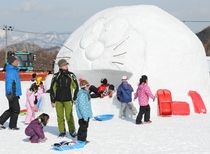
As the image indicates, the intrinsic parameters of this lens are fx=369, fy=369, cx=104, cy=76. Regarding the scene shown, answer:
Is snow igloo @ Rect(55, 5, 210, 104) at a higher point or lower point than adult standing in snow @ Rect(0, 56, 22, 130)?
higher

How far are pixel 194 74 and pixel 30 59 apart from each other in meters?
19.7

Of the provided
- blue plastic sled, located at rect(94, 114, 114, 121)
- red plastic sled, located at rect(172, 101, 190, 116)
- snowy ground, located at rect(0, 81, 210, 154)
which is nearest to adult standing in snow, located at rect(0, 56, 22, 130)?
snowy ground, located at rect(0, 81, 210, 154)

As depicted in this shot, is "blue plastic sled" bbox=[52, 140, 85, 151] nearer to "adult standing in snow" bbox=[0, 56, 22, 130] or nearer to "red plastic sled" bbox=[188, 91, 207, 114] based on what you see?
"adult standing in snow" bbox=[0, 56, 22, 130]

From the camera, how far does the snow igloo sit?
30.6 feet

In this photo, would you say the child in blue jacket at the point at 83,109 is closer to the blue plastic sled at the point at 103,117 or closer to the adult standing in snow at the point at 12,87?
the adult standing in snow at the point at 12,87

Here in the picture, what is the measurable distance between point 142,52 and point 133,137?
347 centimetres

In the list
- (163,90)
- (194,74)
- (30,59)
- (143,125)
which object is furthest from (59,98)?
(30,59)

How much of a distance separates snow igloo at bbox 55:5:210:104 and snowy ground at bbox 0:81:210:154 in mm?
1041

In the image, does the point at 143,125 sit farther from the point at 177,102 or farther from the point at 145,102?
the point at 177,102

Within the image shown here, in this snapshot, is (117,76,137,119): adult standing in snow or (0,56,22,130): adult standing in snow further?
(117,76,137,119): adult standing in snow

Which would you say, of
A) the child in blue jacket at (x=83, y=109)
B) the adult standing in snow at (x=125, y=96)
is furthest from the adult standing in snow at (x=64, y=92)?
the adult standing in snow at (x=125, y=96)

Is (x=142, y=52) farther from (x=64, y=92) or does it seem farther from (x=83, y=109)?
(x=83, y=109)

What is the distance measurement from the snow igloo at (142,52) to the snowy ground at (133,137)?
1041 mm

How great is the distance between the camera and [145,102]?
798 cm
